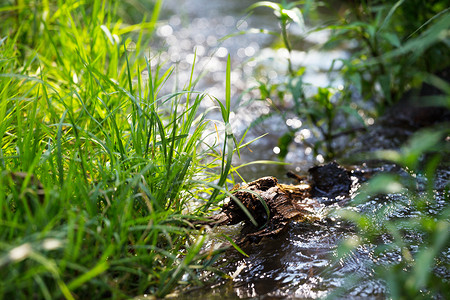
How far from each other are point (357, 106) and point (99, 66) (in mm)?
1901

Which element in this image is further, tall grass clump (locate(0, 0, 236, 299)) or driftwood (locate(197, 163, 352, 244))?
driftwood (locate(197, 163, 352, 244))

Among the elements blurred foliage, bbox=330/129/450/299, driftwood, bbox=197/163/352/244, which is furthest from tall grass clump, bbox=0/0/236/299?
blurred foliage, bbox=330/129/450/299

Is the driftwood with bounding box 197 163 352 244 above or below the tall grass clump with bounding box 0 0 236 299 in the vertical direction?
below

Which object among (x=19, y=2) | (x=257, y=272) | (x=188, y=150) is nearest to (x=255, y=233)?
(x=257, y=272)

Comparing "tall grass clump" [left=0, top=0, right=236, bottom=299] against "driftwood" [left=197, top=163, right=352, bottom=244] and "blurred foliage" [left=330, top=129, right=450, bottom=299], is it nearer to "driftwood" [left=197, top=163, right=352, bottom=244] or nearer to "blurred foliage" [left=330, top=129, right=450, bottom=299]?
"driftwood" [left=197, top=163, right=352, bottom=244]

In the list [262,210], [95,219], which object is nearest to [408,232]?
[262,210]

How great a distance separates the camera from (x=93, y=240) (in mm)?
1384

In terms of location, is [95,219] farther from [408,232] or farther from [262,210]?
[408,232]

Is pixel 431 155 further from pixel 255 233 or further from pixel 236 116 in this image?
pixel 236 116

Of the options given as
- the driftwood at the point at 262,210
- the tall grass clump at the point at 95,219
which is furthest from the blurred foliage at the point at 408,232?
the tall grass clump at the point at 95,219

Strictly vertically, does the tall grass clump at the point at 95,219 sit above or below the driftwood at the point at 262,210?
above

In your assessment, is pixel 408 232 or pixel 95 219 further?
pixel 408 232

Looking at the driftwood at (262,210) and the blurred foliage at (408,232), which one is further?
the driftwood at (262,210)

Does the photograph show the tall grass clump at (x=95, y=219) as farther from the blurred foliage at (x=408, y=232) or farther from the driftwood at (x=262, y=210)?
the blurred foliage at (x=408, y=232)
